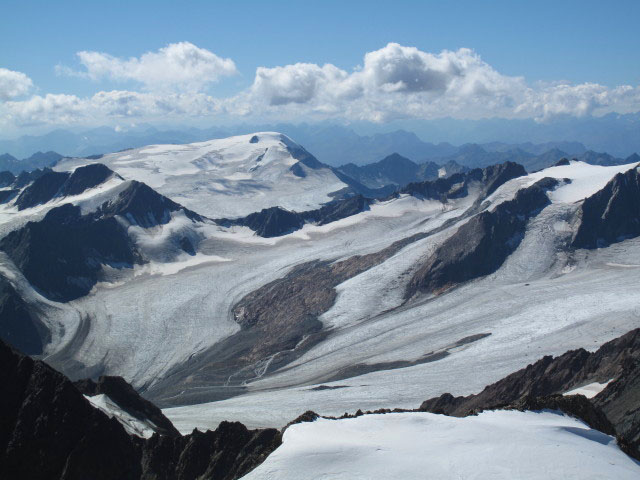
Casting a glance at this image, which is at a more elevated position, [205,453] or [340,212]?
[340,212]

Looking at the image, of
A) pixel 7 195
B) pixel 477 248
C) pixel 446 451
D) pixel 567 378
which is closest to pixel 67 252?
pixel 7 195

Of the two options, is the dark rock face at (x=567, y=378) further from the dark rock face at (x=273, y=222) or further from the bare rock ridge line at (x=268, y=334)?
the dark rock face at (x=273, y=222)

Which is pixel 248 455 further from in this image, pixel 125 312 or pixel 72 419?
pixel 125 312

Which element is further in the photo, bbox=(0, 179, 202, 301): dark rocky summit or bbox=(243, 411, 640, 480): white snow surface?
bbox=(0, 179, 202, 301): dark rocky summit

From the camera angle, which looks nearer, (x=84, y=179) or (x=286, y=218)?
(x=286, y=218)

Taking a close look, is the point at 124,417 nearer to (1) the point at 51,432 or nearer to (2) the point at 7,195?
(1) the point at 51,432

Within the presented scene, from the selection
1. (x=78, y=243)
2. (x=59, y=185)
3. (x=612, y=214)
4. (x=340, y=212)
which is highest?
(x=59, y=185)

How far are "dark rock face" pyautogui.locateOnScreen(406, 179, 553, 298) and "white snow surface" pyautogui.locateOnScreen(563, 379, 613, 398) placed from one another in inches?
1992

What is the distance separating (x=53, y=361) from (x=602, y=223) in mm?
101355

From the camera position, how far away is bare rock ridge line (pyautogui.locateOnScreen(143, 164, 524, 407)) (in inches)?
3270

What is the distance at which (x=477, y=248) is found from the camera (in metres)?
115

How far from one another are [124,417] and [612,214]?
10411 centimetres

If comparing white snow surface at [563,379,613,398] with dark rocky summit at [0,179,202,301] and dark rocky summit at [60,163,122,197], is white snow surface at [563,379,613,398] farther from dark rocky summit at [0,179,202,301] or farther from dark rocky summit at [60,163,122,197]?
dark rocky summit at [60,163,122,197]

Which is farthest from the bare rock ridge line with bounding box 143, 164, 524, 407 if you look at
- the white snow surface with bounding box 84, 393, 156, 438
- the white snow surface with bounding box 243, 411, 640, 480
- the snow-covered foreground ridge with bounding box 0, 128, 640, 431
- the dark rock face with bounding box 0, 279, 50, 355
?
the white snow surface with bounding box 243, 411, 640, 480
